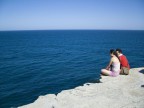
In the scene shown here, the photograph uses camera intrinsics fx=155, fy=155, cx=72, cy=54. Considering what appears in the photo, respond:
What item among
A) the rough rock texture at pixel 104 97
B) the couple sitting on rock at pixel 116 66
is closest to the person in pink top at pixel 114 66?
the couple sitting on rock at pixel 116 66

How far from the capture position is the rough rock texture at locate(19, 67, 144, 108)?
25.3ft

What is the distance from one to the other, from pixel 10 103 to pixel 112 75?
9.62 m

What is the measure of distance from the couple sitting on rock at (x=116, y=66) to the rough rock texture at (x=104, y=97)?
89 cm

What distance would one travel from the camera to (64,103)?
806 cm

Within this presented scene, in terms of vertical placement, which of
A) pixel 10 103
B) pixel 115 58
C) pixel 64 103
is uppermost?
pixel 115 58

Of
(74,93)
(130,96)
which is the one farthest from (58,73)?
(130,96)

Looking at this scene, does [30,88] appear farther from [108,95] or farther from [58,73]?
[108,95]

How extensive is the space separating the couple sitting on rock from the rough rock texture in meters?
0.89

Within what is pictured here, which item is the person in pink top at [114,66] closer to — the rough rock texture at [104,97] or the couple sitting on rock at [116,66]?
the couple sitting on rock at [116,66]

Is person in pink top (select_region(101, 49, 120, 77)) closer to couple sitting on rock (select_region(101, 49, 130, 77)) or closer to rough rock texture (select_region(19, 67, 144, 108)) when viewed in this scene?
couple sitting on rock (select_region(101, 49, 130, 77))

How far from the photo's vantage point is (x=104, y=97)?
333 inches

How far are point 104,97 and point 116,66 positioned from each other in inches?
148

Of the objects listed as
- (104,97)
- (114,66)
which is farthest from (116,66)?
(104,97)

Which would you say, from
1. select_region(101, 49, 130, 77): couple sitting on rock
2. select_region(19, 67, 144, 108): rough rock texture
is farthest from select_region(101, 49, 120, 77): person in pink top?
select_region(19, 67, 144, 108): rough rock texture
